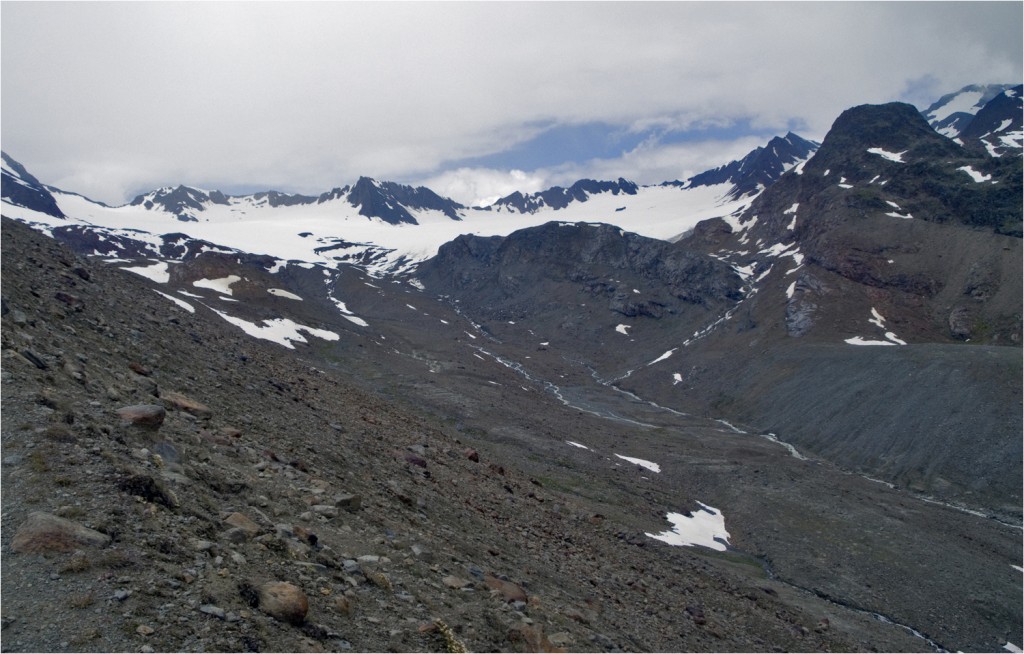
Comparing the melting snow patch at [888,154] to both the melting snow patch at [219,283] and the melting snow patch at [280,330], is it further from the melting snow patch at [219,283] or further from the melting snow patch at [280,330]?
the melting snow patch at [219,283]

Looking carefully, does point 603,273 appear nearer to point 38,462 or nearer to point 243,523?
point 243,523

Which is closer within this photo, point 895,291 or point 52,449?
point 52,449

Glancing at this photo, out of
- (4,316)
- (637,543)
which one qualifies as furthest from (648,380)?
(4,316)

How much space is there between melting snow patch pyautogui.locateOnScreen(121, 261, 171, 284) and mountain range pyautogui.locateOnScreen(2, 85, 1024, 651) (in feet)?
3.07

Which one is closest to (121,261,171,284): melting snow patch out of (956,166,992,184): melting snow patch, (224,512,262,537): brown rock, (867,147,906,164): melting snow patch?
(224,512,262,537): brown rock

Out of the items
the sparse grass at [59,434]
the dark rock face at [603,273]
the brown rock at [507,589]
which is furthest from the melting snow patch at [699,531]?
the dark rock face at [603,273]

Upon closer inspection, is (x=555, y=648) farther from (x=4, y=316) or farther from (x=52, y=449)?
(x=4, y=316)

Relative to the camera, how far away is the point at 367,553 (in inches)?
488

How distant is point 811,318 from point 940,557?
225 feet

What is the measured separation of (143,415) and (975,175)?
154 metres

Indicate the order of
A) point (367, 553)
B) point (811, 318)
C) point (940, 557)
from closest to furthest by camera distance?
point (367, 553)
point (940, 557)
point (811, 318)

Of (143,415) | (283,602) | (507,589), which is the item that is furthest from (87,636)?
(507,589)

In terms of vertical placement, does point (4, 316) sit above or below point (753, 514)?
above

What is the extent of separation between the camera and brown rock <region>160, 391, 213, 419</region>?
1555 cm
